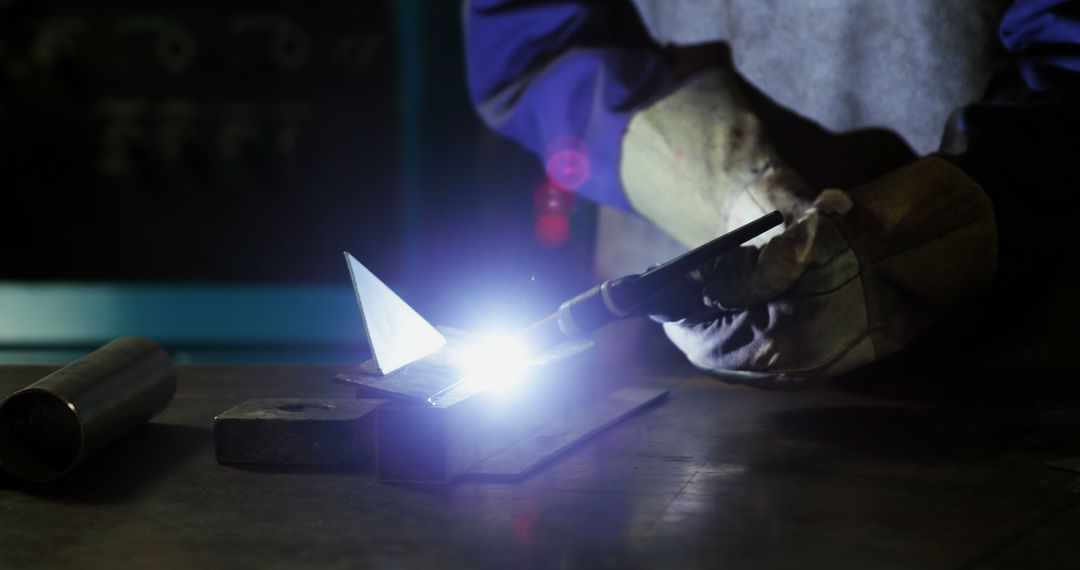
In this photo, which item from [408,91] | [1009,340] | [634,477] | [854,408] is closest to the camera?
[634,477]

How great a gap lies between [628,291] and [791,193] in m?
0.38

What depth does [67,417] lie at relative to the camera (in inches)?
42.7

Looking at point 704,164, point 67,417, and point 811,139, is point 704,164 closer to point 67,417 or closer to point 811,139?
point 811,139

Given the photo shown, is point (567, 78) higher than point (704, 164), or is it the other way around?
point (567, 78)

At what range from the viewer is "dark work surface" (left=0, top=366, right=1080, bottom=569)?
0.82 meters

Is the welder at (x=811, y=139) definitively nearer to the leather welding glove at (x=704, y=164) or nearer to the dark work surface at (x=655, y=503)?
the leather welding glove at (x=704, y=164)

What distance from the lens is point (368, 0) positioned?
2580 millimetres

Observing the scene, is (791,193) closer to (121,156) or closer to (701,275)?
(701,275)

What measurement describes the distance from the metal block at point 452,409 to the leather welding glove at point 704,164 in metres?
0.34

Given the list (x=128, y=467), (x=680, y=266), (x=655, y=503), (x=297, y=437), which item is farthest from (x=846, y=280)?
(x=128, y=467)

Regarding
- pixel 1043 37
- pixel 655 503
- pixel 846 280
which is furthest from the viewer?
pixel 1043 37

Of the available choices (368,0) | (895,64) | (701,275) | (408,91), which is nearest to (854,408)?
(701,275)

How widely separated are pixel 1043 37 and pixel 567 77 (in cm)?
64

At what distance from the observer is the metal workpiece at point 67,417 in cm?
105
